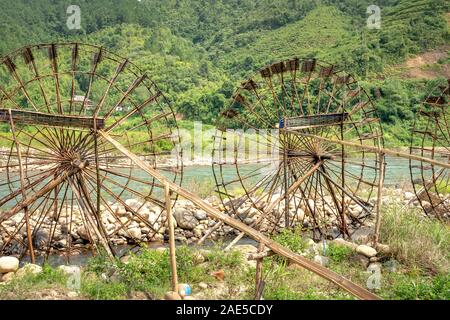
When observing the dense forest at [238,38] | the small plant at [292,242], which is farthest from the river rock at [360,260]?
the dense forest at [238,38]

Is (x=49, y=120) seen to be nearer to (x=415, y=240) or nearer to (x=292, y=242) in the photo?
(x=292, y=242)

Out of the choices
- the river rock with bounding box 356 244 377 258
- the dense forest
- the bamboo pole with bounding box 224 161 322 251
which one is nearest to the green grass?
the bamboo pole with bounding box 224 161 322 251

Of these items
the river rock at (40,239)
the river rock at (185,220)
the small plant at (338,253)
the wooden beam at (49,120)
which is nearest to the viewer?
the wooden beam at (49,120)

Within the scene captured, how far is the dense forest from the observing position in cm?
4731

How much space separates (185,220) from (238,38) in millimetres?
63115

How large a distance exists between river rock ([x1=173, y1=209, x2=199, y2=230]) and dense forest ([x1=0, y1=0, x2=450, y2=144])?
2632cm

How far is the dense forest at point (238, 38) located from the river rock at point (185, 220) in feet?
86.3

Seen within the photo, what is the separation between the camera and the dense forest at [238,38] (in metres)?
47.3

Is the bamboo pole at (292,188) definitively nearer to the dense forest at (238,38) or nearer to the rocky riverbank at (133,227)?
the rocky riverbank at (133,227)

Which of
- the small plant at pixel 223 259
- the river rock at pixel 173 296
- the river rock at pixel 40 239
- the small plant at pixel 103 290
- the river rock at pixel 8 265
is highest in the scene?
the river rock at pixel 173 296

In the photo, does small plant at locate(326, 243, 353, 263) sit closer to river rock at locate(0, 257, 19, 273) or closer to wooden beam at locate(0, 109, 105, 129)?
wooden beam at locate(0, 109, 105, 129)

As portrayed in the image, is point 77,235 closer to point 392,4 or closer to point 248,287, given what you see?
point 248,287

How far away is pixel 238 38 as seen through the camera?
246 ft
